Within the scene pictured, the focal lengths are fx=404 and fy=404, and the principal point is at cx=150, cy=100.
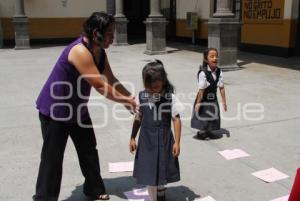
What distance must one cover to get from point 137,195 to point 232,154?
57.9 inches

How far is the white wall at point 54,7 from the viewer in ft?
64.3

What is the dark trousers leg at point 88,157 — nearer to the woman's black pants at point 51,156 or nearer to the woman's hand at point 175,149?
the woman's black pants at point 51,156

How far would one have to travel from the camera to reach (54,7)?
20.6m

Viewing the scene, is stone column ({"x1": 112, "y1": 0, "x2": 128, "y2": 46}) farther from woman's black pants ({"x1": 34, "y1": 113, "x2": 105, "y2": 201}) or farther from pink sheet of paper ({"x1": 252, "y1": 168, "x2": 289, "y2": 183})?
woman's black pants ({"x1": 34, "y1": 113, "x2": 105, "y2": 201})

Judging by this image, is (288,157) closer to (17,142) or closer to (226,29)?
(17,142)

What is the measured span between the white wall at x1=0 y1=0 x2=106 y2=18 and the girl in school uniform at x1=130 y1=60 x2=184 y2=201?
59.6 feet

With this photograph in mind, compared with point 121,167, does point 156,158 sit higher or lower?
higher

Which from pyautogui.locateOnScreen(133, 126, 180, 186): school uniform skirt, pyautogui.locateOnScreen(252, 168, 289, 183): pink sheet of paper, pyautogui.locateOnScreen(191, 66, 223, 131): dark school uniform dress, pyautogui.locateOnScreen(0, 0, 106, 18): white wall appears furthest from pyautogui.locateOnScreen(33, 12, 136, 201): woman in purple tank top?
pyautogui.locateOnScreen(0, 0, 106, 18): white wall

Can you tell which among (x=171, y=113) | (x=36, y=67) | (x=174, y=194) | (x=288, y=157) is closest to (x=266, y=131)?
(x=288, y=157)

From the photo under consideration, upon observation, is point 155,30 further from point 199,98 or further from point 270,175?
point 270,175

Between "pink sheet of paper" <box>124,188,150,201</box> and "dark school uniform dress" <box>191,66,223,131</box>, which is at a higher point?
"dark school uniform dress" <box>191,66,223,131</box>

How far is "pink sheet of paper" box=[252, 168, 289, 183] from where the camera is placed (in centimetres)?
401

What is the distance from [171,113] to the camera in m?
3.31

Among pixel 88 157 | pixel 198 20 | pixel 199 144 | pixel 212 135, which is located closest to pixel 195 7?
pixel 198 20
